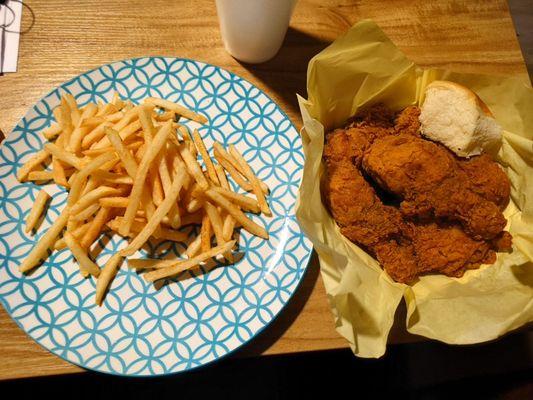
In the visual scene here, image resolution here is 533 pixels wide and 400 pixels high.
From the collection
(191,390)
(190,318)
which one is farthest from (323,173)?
(191,390)

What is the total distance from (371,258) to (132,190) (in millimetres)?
482

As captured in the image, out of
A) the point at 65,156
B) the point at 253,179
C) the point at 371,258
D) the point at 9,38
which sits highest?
the point at 9,38

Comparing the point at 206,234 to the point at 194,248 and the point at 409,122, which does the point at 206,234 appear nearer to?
the point at 194,248

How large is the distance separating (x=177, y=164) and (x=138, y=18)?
19.3 inches

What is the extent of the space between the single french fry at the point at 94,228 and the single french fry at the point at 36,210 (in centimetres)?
11

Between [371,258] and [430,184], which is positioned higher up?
[430,184]

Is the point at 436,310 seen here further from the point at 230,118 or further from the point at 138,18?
the point at 138,18

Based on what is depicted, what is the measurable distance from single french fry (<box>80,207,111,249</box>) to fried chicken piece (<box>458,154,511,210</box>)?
73 centimetres

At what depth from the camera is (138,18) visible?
4.09ft

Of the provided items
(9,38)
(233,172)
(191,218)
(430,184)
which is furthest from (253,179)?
(9,38)

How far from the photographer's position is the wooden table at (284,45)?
1012 mm

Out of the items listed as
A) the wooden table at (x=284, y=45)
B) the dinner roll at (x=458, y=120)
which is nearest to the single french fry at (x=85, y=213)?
the wooden table at (x=284, y=45)

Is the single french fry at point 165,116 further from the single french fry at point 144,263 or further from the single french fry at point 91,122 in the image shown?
the single french fry at point 144,263

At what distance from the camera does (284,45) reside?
125 cm
